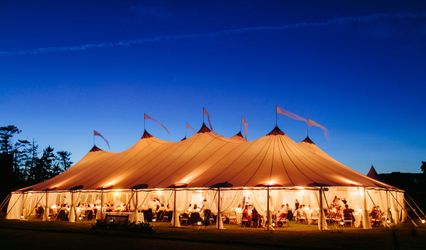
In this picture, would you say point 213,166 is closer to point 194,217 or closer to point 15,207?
point 194,217

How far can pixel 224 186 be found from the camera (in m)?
14.9

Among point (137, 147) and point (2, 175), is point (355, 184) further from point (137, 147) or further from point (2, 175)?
point (2, 175)

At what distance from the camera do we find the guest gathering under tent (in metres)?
14.7

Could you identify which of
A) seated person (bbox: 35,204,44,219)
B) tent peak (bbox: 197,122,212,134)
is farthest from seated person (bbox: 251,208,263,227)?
seated person (bbox: 35,204,44,219)

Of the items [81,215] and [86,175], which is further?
[86,175]

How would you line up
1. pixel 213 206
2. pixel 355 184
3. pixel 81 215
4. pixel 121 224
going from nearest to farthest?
pixel 355 184
pixel 121 224
pixel 213 206
pixel 81 215

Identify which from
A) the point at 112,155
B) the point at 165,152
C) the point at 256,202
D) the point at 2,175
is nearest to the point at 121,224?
the point at 256,202

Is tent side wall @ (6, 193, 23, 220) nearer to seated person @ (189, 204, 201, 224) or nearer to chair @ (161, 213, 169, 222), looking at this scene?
chair @ (161, 213, 169, 222)

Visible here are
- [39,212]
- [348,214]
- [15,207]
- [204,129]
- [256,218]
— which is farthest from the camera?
[15,207]

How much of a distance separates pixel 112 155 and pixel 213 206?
919cm

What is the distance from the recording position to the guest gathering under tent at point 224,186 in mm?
14680

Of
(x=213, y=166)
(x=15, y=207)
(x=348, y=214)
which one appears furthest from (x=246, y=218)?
(x=15, y=207)

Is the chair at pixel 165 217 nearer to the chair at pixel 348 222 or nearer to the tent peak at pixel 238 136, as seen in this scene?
the tent peak at pixel 238 136

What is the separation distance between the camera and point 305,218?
60.3ft
